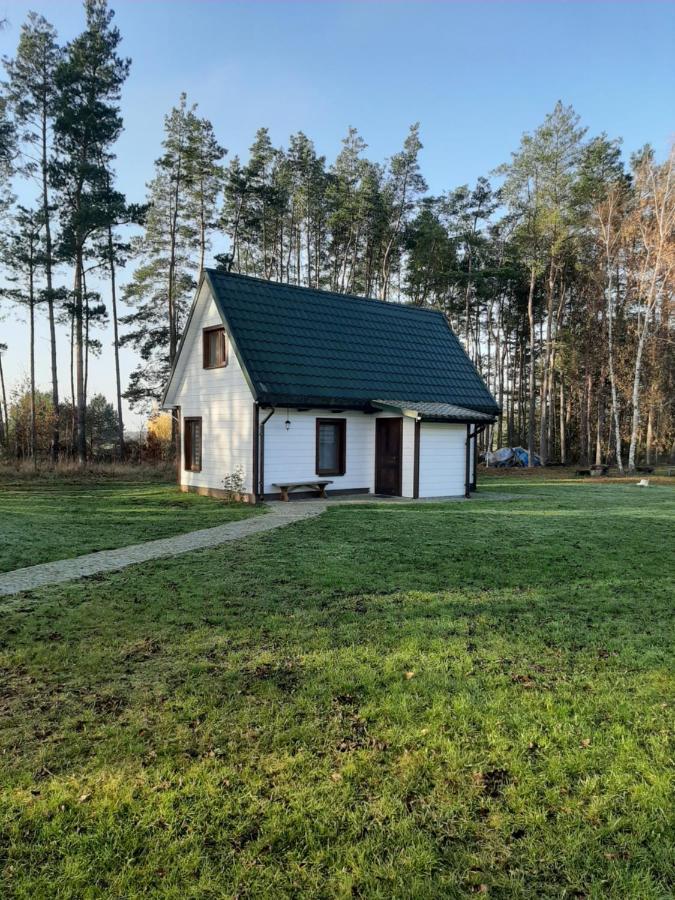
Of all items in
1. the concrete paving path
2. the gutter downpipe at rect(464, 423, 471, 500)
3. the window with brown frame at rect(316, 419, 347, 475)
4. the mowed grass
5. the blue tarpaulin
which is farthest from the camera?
the blue tarpaulin

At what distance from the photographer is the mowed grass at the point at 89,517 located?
783cm

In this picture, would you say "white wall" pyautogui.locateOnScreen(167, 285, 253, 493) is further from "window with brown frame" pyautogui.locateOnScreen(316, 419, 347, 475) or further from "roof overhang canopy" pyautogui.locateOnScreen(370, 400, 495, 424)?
"roof overhang canopy" pyautogui.locateOnScreen(370, 400, 495, 424)

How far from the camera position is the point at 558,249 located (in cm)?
2747

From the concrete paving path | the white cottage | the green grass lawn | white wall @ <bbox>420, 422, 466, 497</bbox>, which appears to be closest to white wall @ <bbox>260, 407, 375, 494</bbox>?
the white cottage

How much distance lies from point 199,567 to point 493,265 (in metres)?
32.9

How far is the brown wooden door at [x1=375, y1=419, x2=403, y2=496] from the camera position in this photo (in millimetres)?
14523

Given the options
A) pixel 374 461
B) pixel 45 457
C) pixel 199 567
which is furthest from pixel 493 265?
pixel 199 567

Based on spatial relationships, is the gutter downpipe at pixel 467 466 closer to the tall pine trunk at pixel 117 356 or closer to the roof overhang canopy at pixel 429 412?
the roof overhang canopy at pixel 429 412

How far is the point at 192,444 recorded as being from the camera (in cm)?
1586

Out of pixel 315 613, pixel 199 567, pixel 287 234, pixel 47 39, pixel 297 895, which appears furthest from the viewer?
pixel 287 234

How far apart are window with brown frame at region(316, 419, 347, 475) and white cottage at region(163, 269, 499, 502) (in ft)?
0.09

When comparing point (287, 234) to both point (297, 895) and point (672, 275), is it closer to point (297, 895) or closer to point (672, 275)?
point (672, 275)

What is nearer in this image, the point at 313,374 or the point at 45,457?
the point at 313,374

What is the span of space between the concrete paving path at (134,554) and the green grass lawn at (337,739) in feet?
1.72
